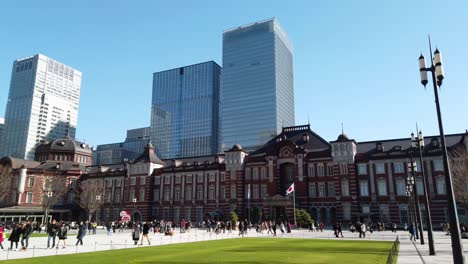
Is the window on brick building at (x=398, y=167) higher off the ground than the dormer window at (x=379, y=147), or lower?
lower

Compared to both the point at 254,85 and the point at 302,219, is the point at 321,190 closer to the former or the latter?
the point at 302,219

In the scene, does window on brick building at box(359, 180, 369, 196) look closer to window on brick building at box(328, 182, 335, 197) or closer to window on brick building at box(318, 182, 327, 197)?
window on brick building at box(328, 182, 335, 197)

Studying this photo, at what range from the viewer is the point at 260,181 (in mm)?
→ 68812

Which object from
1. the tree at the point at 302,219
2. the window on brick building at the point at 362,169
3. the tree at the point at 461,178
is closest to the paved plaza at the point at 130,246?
the tree at the point at 461,178

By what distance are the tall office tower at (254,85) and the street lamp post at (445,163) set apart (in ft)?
449

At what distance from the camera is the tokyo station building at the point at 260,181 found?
190ft

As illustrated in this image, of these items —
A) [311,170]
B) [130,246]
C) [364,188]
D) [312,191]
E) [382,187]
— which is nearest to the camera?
[130,246]

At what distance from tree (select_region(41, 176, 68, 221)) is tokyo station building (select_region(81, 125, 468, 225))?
10932 mm

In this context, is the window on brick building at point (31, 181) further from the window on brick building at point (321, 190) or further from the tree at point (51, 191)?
the window on brick building at point (321, 190)

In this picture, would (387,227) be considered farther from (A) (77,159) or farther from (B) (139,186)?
(A) (77,159)

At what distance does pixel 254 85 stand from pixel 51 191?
106 meters

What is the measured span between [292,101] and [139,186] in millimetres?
116632

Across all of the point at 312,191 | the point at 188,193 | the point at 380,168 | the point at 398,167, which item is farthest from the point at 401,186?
the point at 188,193

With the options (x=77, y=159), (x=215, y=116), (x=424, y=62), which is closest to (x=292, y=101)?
(x=215, y=116)
